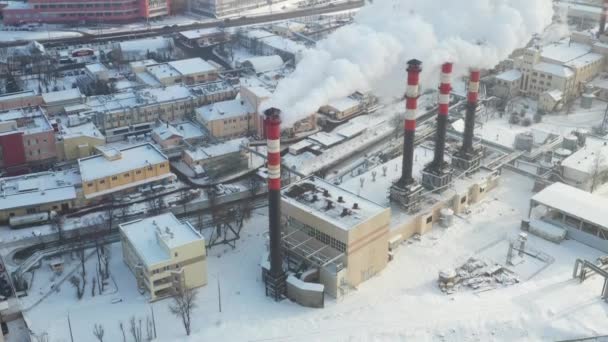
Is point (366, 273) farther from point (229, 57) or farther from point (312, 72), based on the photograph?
point (229, 57)

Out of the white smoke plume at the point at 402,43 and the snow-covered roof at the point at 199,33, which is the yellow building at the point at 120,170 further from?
the snow-covered roof at the point at 199,33

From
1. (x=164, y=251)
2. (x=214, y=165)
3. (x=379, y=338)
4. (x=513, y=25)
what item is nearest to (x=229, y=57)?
(x=214, y=165)

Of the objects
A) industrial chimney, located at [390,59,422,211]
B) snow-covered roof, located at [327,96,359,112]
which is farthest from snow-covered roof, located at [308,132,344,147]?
industrial chimney, located at [390,59,422,211]

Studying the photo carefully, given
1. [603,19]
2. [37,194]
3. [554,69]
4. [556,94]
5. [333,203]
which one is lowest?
[37,194]

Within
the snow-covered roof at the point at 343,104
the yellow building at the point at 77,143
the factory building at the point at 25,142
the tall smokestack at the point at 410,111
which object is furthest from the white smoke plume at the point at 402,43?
the factory building at the point at 25,142

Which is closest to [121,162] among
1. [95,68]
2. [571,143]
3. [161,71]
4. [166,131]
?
[166,131]

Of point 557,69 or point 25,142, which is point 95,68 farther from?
point 557,69
